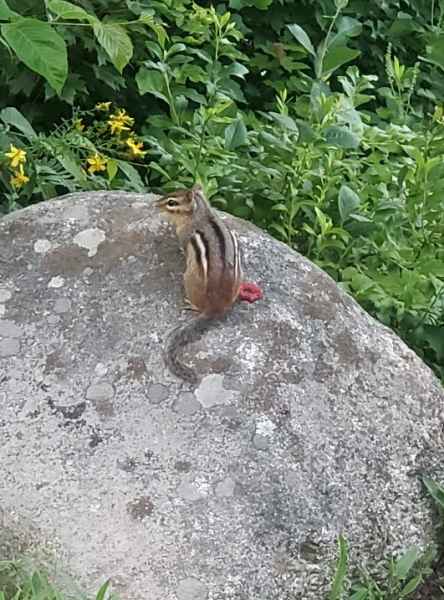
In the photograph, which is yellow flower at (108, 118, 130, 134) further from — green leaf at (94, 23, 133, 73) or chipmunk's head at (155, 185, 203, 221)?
chipmunk's head at (155, 185, 203, 221)

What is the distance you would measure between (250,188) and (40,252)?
1456 millimetres

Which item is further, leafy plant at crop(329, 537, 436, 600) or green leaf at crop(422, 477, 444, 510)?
green leaf at crop(422, 477, 444, 510)

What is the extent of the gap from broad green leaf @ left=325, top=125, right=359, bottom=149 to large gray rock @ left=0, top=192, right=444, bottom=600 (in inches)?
40.0

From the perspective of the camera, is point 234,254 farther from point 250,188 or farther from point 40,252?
point 250,188

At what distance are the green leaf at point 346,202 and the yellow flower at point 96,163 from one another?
40.2 inches

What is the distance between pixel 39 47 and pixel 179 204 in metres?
0.74

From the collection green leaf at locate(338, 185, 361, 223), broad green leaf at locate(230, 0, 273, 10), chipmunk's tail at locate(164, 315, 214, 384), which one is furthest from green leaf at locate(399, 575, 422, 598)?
broad green leaf at locate(230, 0, 273, 10)

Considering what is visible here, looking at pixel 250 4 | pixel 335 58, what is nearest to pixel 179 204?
pixel 335 58

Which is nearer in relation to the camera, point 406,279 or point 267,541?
point 267,541

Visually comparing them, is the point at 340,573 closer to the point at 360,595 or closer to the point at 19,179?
the point at 360,595

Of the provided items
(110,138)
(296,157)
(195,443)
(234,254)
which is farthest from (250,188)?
(195,443)

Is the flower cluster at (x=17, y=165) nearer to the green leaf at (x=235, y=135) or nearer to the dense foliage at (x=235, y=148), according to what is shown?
the dense foliage at (x=235, y=148)

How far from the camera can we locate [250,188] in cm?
537

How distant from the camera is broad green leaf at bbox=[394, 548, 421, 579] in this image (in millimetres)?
3686
